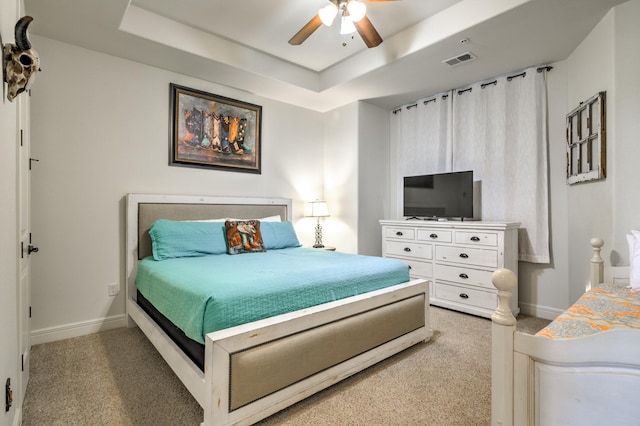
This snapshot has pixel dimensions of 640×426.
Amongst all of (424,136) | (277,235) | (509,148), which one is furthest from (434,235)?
(277,235)

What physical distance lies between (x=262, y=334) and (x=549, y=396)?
1162 mm

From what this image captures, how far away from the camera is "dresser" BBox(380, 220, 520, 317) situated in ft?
10.2

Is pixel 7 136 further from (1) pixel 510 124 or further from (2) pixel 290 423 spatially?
(1) pixel 510 124

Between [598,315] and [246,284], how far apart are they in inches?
66.9

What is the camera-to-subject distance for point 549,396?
93 cm

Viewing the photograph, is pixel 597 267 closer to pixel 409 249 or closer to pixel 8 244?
pixel 409 249

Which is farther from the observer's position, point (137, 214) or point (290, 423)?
point (137, 214)

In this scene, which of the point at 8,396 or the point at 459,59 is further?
the point at 459,59

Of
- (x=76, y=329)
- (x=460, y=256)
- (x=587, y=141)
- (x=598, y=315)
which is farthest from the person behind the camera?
(x=460, y=256)

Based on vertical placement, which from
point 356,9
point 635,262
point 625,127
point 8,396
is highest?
point 356,9

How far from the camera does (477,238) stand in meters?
3.22

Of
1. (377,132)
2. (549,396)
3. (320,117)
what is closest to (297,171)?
(320,117)

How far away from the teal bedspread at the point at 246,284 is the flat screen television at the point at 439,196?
1.45 metres

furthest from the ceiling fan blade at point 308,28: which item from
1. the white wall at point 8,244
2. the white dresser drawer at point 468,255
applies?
the white dresser drawer at point 468,255
